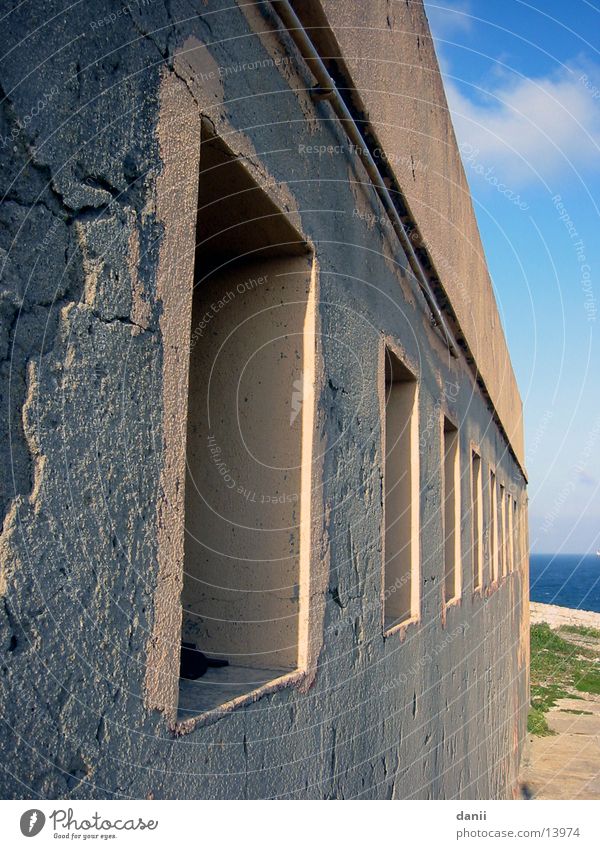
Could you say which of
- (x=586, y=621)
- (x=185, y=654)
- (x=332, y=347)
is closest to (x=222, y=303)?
(x=332, y=347)

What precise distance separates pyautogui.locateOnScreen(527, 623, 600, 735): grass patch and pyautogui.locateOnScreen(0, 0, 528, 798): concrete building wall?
48.1ft

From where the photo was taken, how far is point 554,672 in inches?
878

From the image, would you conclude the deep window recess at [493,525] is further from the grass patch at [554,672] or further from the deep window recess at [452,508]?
the grass patch at [554,672]

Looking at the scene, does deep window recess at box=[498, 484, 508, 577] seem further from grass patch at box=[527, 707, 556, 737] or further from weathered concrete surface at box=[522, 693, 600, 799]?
grass patch at box=[527, 707, 556, 737]

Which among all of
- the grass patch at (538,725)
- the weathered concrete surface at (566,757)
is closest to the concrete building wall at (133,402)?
the weathered concrete surface at (566,757)

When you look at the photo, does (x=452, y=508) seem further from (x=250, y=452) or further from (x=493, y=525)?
(x=493, y=525)

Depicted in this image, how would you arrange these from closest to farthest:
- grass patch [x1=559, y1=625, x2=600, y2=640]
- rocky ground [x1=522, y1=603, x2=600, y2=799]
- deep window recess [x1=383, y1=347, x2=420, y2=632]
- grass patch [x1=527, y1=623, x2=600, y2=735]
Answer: deep window recess [x1=383, y1=347, x2=420, y2=632] < rocky ground [x1=522, y1=603, x2=600, y2=799] < grass patch [x1=527, y1=623, x2=600, y2=735] < grass patch [x1=559, y1=625, x2=600, y2=640]

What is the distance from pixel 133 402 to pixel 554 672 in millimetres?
22969

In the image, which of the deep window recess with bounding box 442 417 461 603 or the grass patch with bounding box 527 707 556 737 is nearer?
the deep window recess with bounding box 442 417 461 603

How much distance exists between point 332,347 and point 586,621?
29.7m

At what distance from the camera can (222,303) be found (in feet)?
8.90

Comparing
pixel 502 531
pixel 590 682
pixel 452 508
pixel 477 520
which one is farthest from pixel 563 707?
pixel 452 508

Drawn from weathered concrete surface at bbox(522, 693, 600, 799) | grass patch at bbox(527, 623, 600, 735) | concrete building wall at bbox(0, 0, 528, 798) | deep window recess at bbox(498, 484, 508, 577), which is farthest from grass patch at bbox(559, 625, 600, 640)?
concrete building wall at bbox(0, 0, 528, 798)

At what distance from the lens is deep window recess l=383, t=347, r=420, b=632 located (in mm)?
4332
